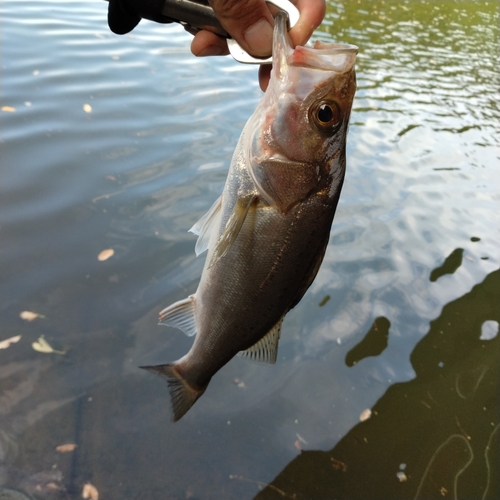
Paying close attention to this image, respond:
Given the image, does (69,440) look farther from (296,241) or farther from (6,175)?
(6,175)

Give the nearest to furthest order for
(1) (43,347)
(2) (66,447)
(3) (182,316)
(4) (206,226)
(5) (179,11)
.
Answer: (5) (179,11) < (4) (206,226) < (3) (182,316) < (2) (66,447) < (1) (43,347)

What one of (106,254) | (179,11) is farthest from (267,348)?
(106,254)

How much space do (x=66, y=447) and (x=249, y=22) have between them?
2.90 metres

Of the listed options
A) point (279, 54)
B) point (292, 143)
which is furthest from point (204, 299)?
point (279, 54)

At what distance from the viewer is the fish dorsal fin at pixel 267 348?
7.83 feet

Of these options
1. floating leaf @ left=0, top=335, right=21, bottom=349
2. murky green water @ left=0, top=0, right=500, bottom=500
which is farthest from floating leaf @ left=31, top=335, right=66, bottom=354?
floating leaf @ left=0, top=335, right=21, bottom=349

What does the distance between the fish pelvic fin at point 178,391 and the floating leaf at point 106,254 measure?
2.30 m

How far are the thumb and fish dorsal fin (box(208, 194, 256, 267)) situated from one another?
69cm

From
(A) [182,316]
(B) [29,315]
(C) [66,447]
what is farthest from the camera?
(B) [29,315]

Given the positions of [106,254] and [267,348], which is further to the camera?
[106,254]

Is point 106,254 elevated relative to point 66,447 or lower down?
elevated

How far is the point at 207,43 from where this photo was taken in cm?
248

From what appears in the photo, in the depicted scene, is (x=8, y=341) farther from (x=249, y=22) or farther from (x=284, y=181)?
(x=249, y=22)

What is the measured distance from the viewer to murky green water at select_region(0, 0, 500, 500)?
335cm
